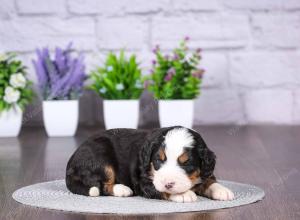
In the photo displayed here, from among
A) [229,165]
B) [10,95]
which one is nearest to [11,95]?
[10,95]

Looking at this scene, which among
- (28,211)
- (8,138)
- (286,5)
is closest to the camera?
(28,211)

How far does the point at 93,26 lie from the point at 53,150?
1.13 meters

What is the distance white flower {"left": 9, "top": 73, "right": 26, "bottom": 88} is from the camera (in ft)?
11.9

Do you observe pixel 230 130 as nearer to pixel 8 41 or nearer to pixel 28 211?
pixel 8 41

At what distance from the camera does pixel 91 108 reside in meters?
4.06

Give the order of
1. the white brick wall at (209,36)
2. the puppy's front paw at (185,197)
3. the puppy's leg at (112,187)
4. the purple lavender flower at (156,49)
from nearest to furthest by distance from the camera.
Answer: the puppy's front paw at (185,197) < the puppy's leg at (112,187) < the purple lavender flower at (156,49) < the white brick wall at (209,36)

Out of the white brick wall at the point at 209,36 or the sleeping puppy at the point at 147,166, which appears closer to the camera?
the sleeping puppy at the point at 147,166

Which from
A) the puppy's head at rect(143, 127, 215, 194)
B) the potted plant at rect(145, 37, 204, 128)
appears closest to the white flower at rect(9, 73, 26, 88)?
the potted plant at rect(145, 37, 204, 128)

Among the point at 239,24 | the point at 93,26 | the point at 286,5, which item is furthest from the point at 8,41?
Result: the point at 286,5

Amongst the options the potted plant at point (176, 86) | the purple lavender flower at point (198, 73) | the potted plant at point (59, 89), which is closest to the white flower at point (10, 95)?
the potted plant at point (59, 89)

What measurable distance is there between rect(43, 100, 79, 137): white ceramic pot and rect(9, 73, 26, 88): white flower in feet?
0.53

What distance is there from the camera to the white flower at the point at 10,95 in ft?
11.8

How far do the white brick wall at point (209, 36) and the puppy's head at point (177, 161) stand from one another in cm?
210

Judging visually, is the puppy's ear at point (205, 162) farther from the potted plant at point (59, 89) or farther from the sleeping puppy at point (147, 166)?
the potted plant at point (59, 89)
